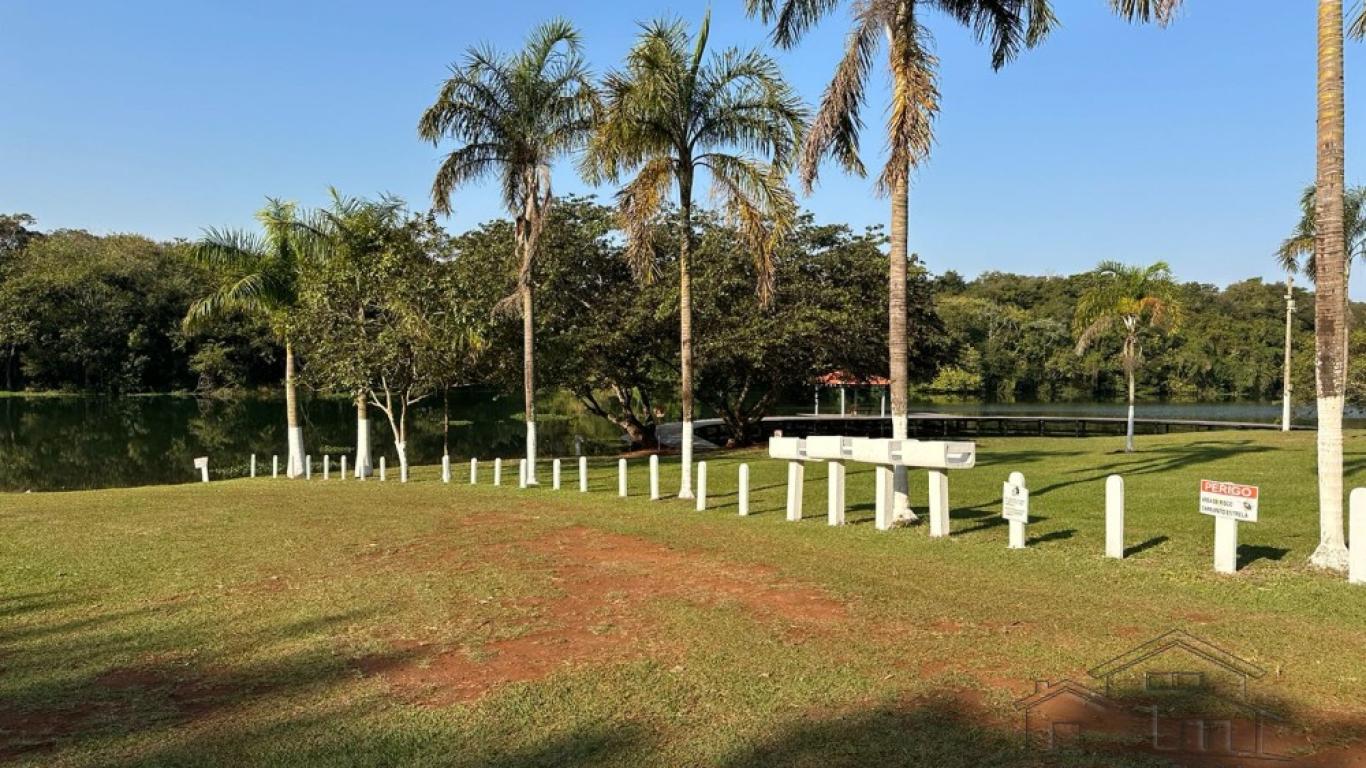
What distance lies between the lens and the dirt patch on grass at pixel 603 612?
5.42 meters

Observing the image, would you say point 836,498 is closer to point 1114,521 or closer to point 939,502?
point 939,502

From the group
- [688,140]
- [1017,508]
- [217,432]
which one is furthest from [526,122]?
[217,432]

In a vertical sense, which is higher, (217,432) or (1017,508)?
(1017,508)

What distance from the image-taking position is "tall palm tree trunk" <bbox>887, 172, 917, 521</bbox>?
460 inches

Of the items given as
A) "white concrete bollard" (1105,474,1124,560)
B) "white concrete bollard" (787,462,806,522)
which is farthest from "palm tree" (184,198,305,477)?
"white concrete bollard" (1105,474,1124,560)

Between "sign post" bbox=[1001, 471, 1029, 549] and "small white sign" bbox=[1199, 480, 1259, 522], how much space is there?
1760 mm

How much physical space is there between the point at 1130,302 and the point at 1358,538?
21.1 meters

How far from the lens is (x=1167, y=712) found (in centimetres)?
457

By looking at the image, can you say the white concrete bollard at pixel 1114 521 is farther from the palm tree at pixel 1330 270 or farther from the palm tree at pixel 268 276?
the palm tree at pixel 268 276

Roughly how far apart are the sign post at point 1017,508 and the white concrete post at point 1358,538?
112 inches

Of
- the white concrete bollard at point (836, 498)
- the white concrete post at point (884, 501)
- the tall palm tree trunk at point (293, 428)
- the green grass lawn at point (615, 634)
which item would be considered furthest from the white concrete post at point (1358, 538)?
the tall palm tree trunk at point (293, 428)

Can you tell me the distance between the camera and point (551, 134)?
18578 mm

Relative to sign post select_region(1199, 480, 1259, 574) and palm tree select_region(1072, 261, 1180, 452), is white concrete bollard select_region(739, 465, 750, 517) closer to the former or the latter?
sign post select_region(1199, 480, 1259, 574)

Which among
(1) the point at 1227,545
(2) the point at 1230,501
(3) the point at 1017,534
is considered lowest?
(3) the point at 1017,534
